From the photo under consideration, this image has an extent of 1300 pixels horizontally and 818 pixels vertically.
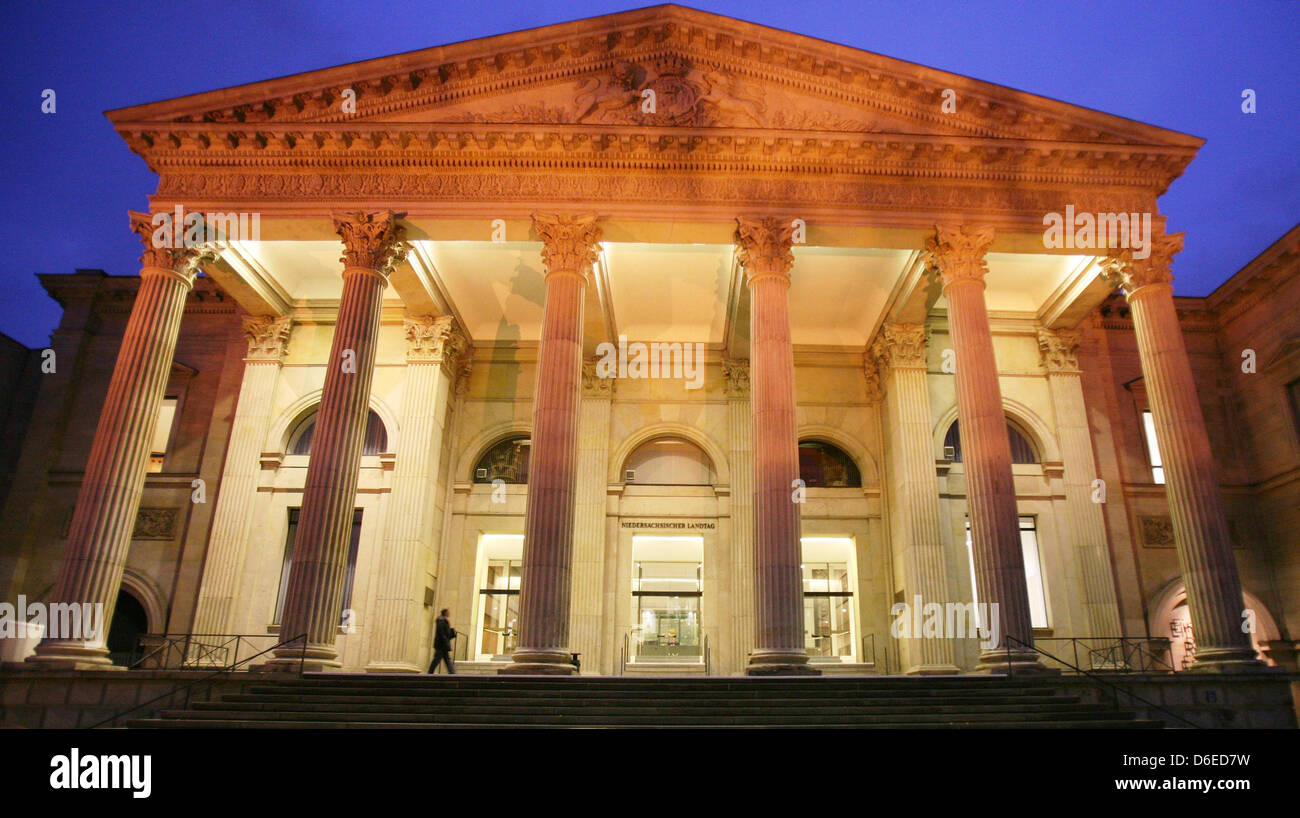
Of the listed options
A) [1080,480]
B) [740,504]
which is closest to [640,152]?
[740,504]

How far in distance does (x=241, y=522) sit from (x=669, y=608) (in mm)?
11767

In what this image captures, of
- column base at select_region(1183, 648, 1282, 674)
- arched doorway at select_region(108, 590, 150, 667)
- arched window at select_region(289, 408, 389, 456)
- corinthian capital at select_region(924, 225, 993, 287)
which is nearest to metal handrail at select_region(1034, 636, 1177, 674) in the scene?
column base at select_region(1183, 648, 1282, 674)

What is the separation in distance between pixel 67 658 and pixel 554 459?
Result: 9314 mm

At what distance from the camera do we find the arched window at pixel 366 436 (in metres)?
22.2

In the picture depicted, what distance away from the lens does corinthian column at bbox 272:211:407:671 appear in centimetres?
1426

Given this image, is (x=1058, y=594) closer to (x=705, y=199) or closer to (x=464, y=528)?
(x=705, y=199)

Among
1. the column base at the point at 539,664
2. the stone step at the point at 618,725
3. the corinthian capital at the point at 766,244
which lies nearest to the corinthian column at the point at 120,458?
the stone step at the point at 618,725

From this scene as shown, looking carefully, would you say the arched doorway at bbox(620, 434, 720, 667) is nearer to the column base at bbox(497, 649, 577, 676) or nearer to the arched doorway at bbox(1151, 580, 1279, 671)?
the column base at bbox(497, 649, 577, 676)

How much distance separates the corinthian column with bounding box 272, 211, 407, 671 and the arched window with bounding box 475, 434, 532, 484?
300 inches

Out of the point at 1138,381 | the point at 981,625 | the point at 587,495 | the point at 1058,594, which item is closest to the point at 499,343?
the point at 587,495

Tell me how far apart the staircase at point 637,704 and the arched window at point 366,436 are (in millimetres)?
9838

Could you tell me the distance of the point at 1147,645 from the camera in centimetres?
1923
